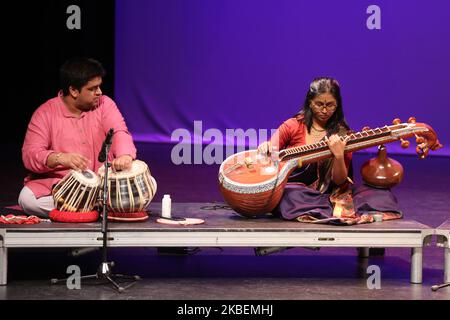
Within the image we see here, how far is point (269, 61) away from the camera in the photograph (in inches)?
485

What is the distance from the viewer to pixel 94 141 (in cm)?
549

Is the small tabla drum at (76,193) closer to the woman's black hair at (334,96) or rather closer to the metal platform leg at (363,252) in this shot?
the woman's black hair at (334,96)

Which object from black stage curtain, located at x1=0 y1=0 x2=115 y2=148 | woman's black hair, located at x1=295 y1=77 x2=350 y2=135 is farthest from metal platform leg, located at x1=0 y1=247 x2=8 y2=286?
black stage curtain, located at x1=0 y1=0 x2=115 y2=148

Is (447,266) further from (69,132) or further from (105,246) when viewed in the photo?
(69,132)

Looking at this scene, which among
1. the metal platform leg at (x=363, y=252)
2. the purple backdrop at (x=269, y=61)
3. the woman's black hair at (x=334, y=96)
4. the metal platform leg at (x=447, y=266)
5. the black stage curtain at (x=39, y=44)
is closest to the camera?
the metal platform leg at (x=447, y=266)

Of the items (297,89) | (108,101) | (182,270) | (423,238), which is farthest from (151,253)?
(297,89)

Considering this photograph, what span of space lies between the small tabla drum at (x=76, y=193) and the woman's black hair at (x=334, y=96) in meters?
1.45

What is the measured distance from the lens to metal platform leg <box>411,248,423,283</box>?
15.9ft

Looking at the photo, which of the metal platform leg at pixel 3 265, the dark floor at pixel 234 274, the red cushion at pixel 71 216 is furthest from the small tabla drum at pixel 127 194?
the metal platform leg at pixel 3 265

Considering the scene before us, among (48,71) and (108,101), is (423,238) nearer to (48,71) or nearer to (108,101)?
(108,101)

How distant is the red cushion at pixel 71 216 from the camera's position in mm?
4891

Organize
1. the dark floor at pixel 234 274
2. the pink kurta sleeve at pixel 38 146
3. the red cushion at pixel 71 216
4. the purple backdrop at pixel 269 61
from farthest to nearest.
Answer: the purple backdrop at pixel 269 61 → the pink kurta sleeve at pixel 38 146 → the red cushion at pixel 71 216 → the dark floor at pixel 234 274

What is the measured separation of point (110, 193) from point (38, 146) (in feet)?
2.16

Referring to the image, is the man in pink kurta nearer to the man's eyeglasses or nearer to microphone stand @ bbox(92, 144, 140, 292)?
microphone stand @ bbox(92, 144, 140, 292)
